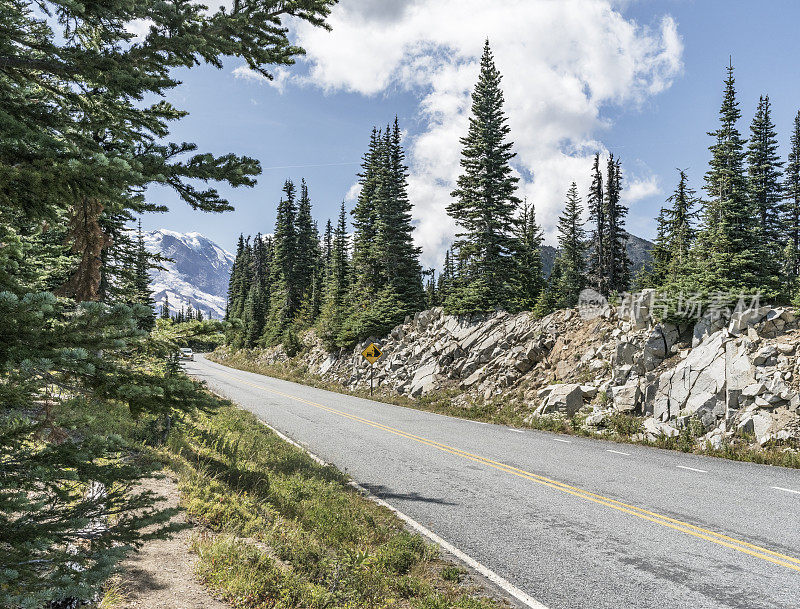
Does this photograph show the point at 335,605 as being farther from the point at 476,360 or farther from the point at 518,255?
the point at 518,255

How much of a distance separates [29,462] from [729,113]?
3370 centimetres

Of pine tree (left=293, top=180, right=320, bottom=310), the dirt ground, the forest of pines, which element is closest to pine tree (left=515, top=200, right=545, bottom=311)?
the forest of pines

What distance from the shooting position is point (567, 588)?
16.2ft

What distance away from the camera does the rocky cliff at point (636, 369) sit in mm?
12258

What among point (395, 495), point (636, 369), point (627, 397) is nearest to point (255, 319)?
point (636, 369)

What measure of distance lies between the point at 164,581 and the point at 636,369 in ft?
50.3

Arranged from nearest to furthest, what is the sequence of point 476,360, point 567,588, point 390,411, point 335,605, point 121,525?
point 121,525 < point 335,605 < point 567,588 < point 390,411 < point 476,360

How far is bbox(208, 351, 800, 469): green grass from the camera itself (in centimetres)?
1088

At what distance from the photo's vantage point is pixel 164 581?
5062 millimetres

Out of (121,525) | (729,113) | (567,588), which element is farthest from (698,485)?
(729,113)

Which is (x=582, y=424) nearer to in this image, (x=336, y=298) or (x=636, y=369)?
(x=636, y=369)

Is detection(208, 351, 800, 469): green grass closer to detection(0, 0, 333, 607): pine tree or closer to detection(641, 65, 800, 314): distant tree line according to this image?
detection(641, 65, 800, 314): distant tree line

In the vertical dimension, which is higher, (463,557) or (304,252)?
(304,252)

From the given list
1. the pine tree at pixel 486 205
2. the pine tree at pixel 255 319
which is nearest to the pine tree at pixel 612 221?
the pine tree at pixel 486 205
